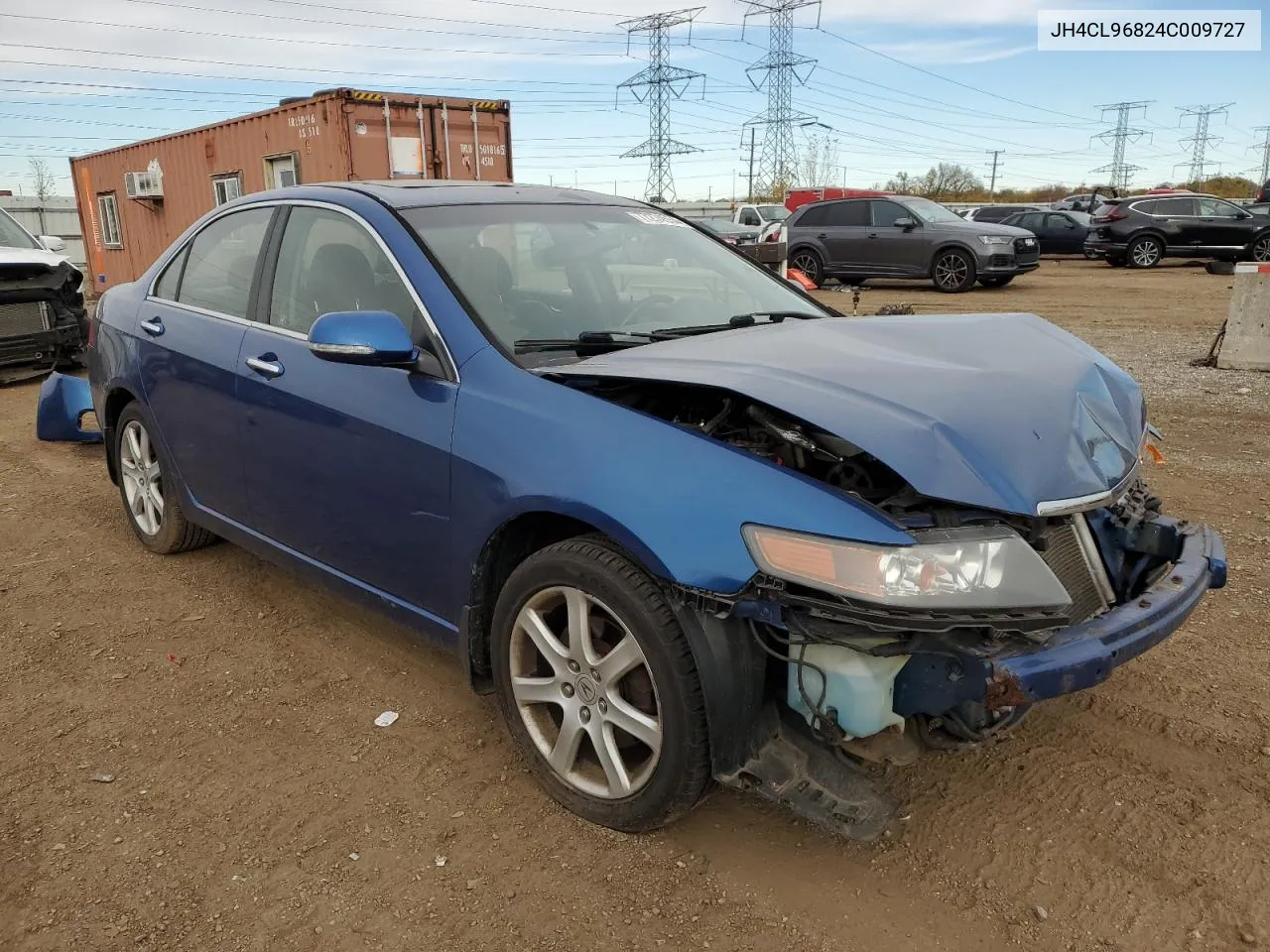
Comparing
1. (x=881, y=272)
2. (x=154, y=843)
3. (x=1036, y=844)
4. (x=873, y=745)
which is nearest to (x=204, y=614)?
(x=154, y=843)

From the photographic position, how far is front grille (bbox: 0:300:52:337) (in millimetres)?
9180

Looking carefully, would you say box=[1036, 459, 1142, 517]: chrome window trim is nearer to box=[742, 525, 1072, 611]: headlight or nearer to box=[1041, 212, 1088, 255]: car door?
box=[742, 525, 1072, 611]: headlight

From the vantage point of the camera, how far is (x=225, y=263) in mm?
3939

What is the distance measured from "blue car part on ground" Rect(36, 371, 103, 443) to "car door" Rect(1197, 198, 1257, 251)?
22062mm

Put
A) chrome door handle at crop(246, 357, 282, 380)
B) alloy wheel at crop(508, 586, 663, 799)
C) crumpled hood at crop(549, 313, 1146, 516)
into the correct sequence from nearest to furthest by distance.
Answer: crumpled hood at crop(549, 313, 1146, 516), alloy wheel at crop(508, 586, 663, 799), chrome door handle at crop(246, 357, 282, 380)

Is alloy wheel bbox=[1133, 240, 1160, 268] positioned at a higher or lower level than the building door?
lower

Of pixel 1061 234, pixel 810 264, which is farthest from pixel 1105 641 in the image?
pixel 1061 234

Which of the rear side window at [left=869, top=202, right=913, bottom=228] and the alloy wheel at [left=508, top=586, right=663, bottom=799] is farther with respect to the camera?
the rear side window at [left=869, top=202, right=913, bottom=228]

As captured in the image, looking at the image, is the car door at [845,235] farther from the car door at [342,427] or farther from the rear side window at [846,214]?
the car door at [342,427]

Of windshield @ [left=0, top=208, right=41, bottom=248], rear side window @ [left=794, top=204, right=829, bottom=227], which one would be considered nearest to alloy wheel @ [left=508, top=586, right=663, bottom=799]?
windshield @ [left=0, top=208, right=41, bottom=248]

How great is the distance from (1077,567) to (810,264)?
17.0 meters

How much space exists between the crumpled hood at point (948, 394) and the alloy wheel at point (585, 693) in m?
0.66

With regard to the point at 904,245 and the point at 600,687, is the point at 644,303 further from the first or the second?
the point at 904,245

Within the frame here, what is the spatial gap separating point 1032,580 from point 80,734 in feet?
9.67
